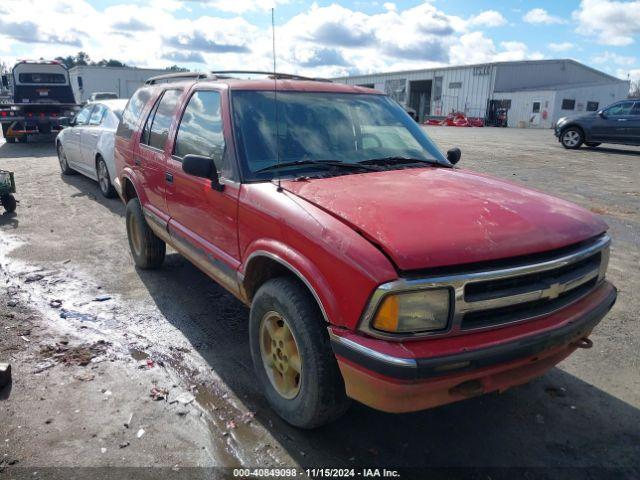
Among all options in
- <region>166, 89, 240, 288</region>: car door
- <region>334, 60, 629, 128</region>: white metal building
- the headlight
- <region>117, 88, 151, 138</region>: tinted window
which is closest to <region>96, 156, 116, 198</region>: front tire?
<region>117, 88, 151, 138</region>: tinted window

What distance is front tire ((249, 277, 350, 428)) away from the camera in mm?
Answer: 2455

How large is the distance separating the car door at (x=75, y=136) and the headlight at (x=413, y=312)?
895 centimetres

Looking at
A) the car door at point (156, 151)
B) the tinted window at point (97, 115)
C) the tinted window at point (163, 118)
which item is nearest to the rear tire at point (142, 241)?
the car door at point (156, 151)

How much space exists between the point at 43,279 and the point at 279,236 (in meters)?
3.53

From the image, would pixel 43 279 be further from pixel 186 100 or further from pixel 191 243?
pixel 186 100

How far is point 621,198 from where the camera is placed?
8.92 metres

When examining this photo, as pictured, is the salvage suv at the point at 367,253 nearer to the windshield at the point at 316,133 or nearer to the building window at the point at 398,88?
the windshield at the point at 316,133

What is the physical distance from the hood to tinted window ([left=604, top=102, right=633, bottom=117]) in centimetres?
1613

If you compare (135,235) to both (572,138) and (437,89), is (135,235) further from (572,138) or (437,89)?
(437,89)

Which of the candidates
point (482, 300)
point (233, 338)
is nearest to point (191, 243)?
point (233, 338)

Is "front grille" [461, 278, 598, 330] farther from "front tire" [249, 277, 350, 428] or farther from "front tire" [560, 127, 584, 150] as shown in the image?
"front tire" [560, 127, 584, 150]

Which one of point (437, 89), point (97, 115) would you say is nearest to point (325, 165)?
point (97, 115)

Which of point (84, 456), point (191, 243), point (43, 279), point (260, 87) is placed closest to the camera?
point (84, 456)

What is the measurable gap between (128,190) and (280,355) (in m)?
3.27
